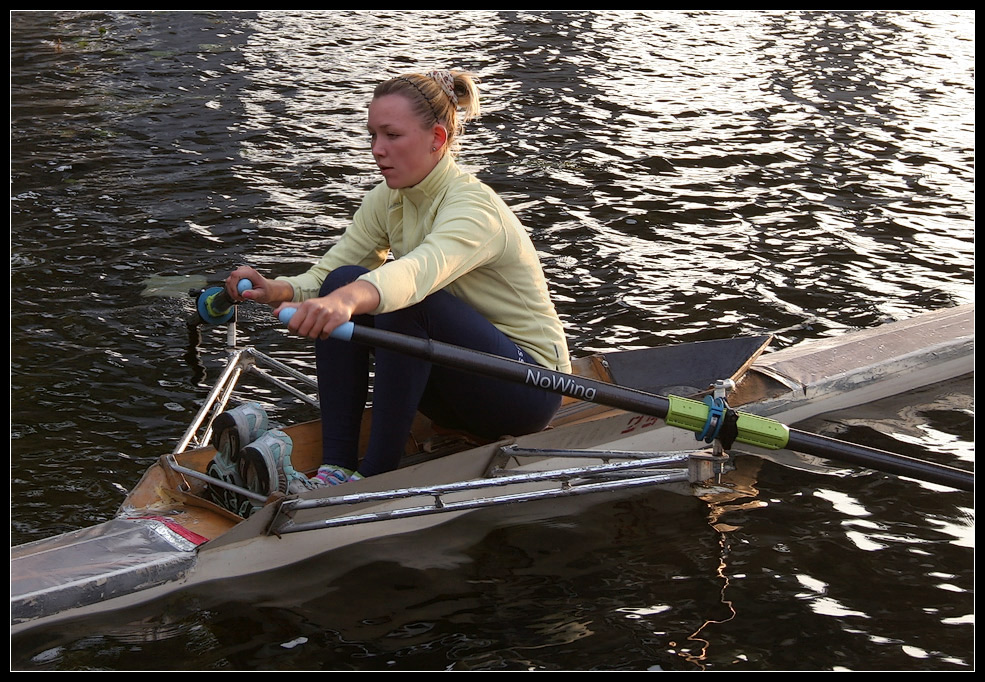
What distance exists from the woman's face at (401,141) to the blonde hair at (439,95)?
3 cm

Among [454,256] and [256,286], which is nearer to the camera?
[454,256]

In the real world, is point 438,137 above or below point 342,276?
above

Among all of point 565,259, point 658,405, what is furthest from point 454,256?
point 565,259

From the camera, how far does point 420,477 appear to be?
418 centimetres

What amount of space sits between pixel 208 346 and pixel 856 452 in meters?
3.86

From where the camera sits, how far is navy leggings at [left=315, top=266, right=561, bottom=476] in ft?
13.2

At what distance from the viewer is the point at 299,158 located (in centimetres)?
981

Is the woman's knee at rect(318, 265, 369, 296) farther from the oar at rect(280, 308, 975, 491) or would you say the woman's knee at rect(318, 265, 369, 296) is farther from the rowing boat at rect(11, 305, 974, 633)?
the rowing boat at rect(11, 305, 974, 633)

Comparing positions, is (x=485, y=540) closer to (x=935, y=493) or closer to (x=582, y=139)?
(x=935, y=493)

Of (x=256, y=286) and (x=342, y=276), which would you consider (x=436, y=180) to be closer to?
(x=342, y=276)

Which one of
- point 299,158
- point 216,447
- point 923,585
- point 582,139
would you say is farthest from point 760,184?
point 216,447

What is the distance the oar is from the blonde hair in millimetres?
935

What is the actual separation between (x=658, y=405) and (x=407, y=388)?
92 cm

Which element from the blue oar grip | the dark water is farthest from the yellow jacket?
the dark water
